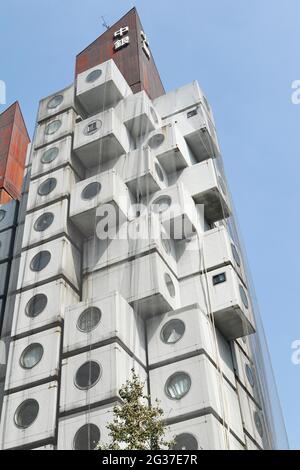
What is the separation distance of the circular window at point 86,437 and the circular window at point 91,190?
47.2ft

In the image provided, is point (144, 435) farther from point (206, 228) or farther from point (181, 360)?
point (206, 228)

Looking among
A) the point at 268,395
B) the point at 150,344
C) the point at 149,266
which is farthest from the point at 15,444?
the point at 268,395

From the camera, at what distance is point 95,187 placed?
3616 cm

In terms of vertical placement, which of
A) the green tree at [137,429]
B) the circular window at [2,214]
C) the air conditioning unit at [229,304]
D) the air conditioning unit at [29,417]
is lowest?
the green tree at [137,429]

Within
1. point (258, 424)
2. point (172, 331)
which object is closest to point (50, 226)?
point (172, 331)

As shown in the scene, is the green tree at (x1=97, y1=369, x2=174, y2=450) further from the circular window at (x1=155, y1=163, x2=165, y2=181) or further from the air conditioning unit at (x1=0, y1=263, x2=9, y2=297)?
the circular window at (x1=155, y1=163, x2=165, y2=181)

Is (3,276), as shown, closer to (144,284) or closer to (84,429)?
(144,284)

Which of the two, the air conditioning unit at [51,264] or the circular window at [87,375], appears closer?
the circular window at [87,375]

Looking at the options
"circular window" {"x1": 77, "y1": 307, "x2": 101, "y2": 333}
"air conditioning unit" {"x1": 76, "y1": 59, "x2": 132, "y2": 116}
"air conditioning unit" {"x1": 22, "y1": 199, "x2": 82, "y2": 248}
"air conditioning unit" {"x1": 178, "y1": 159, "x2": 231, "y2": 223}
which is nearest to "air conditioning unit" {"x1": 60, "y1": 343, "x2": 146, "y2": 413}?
"circular window" {"x1": 77, "y1": 307, "x2": 101, "y2": 333}

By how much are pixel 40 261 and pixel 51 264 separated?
1.03 m

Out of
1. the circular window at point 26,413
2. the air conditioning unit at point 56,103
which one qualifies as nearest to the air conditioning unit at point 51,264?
the circular window at point 26,413

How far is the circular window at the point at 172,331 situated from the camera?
30422mm

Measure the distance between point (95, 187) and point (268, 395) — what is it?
1571cm

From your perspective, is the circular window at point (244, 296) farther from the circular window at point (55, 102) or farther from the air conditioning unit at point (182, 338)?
the circular window at point (55, 102)
